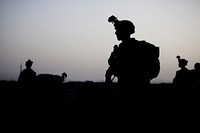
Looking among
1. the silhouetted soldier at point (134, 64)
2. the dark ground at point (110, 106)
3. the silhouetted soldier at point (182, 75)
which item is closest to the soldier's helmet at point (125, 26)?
the silhouetted soldier at point (134, 64)

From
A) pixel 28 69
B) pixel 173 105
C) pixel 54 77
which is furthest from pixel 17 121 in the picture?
pixel 173 105

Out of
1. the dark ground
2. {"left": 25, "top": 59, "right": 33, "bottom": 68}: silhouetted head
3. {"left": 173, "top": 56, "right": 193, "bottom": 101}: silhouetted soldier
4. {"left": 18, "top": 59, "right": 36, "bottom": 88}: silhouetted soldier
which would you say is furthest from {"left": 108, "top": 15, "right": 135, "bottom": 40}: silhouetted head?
{"left": 25, "top": 59, "right": 33, "bottom": 68}: silhouetted head

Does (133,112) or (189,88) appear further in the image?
(189,88)

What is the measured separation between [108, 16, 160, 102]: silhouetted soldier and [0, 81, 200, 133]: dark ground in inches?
4.3

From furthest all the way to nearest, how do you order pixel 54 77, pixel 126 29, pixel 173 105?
pixel 54 77 < pixel 173 105 < pixel 126 29

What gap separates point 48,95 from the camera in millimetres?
7367

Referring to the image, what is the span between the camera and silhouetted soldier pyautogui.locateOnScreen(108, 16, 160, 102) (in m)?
2.85

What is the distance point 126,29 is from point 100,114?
8.07 feet

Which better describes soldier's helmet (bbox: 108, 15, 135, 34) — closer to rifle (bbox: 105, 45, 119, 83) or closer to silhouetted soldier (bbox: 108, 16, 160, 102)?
silhouetted soldier (bbox: 108, 16, 160, 102)

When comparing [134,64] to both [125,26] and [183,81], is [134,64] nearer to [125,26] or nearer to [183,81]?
[125,26]

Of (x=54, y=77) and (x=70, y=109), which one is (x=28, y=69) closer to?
(x=54, y=77)

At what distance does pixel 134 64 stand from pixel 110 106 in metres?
1.95

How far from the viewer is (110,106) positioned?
15.4 ft

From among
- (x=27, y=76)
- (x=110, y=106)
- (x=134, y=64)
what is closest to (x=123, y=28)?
(x=134, y=64)
